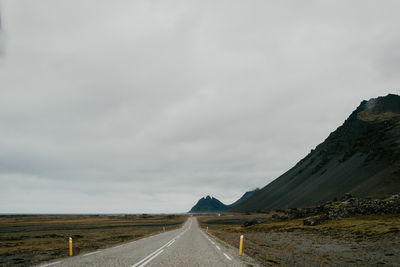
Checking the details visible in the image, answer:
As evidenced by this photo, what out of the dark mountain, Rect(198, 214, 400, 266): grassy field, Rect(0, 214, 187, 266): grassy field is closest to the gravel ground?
Rect(198, 214, 400, 266): grassy field

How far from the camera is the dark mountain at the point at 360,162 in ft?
278

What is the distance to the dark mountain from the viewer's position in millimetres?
84750

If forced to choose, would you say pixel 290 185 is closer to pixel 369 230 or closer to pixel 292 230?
pixel 292 230

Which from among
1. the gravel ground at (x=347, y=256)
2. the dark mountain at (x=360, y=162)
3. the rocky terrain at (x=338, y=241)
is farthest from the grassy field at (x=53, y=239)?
the dark mountain at (x=360, y=162)

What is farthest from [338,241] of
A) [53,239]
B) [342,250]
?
[53,239]

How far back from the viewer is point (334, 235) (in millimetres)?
33844

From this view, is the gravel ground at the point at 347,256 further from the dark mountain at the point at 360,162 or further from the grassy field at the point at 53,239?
the dark mountain at the point at 360,162

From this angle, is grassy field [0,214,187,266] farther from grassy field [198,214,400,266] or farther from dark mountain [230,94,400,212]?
dark mountain [230,94,400,212]

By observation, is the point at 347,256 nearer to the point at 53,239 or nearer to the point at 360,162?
the point at 53,239

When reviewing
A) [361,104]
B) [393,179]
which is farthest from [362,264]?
[361,104]

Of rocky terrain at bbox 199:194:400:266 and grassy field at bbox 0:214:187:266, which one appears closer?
rocky terrain at bbox 199:194:400:266

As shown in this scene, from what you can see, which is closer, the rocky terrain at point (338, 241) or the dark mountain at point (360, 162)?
the rocky terrain at point (338, 241)

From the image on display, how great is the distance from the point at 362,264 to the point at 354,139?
16158 cm

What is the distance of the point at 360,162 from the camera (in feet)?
369
